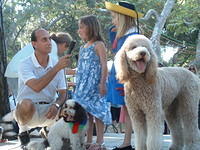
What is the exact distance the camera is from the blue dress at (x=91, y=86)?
190 inches

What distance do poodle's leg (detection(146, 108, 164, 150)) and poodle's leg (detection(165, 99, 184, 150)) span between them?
638 millimetres

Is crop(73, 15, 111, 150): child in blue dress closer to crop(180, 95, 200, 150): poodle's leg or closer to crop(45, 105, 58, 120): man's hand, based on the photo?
crop(45, 105, 58, 120): man's hand

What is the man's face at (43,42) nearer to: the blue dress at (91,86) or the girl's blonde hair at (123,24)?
the blue dress at (91,86)

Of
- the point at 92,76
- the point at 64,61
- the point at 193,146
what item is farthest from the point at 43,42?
the point at 193,146

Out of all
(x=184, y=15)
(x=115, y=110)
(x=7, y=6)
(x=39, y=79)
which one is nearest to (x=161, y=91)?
(x=39, y=79)

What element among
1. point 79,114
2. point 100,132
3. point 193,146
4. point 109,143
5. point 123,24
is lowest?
point 109,143

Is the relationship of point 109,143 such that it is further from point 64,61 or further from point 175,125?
point 64,61

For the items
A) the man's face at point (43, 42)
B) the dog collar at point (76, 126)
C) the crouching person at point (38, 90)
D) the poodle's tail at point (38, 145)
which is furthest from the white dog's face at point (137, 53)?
the poodle's tail at point (38, 145)

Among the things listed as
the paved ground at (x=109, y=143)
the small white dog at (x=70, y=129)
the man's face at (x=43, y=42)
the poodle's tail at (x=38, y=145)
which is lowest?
the paved ground at (x=109, y=143)

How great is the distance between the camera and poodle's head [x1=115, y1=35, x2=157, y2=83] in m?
3.76

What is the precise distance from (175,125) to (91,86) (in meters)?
1.08

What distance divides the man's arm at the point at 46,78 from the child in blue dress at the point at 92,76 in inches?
19.5

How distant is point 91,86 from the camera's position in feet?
15.9

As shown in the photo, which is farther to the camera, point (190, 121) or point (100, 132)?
point (100, 132)
